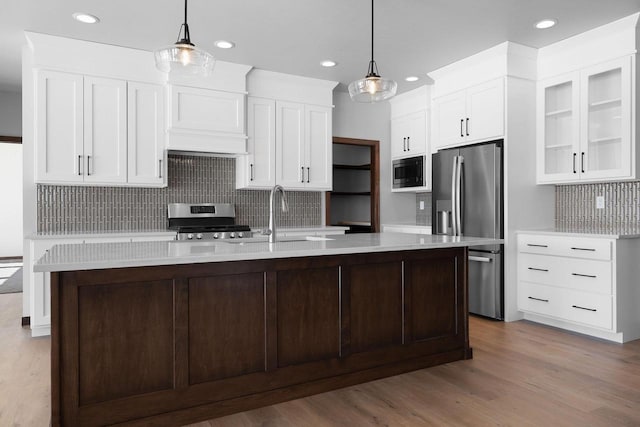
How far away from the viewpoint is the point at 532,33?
12.8ft

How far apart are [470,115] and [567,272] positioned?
69.5 inches

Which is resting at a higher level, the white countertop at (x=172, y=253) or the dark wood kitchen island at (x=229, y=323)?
the white countertop at (x=172, y=253)

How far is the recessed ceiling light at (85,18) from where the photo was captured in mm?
3472

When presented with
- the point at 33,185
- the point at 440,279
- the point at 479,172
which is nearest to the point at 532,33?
the point at 479,172

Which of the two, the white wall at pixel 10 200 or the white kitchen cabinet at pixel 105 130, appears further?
the white wall at pixel 10 200

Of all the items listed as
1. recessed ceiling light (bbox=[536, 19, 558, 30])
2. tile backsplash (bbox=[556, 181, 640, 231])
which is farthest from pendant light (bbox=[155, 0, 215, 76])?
tile backsplash (bbox=[556, 181, 640, 231])

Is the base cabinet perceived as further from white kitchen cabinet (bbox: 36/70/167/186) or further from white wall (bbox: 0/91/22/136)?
white wall (bbox: 0/91/22/136)

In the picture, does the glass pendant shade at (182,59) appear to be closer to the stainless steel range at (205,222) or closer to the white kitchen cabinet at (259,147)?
the stainless steel range at (205,222)

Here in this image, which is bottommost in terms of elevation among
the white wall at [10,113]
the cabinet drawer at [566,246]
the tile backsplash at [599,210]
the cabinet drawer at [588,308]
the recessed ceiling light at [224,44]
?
the cabinet drawer at [588,308]

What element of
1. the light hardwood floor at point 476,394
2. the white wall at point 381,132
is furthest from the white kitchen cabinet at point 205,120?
the light hardwood floor at point 476,394

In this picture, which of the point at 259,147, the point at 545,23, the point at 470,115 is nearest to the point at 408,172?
the point at 470,115

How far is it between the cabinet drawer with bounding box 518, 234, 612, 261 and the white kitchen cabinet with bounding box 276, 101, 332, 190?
86.9 inches

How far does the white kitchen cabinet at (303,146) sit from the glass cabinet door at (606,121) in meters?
2.58

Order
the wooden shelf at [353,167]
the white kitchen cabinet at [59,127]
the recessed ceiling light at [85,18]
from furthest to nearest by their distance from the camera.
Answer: the wooden shelf at [353,167]
the white kitchen cabinet at [59,127]
the recessed ceiling light at [85,18]
